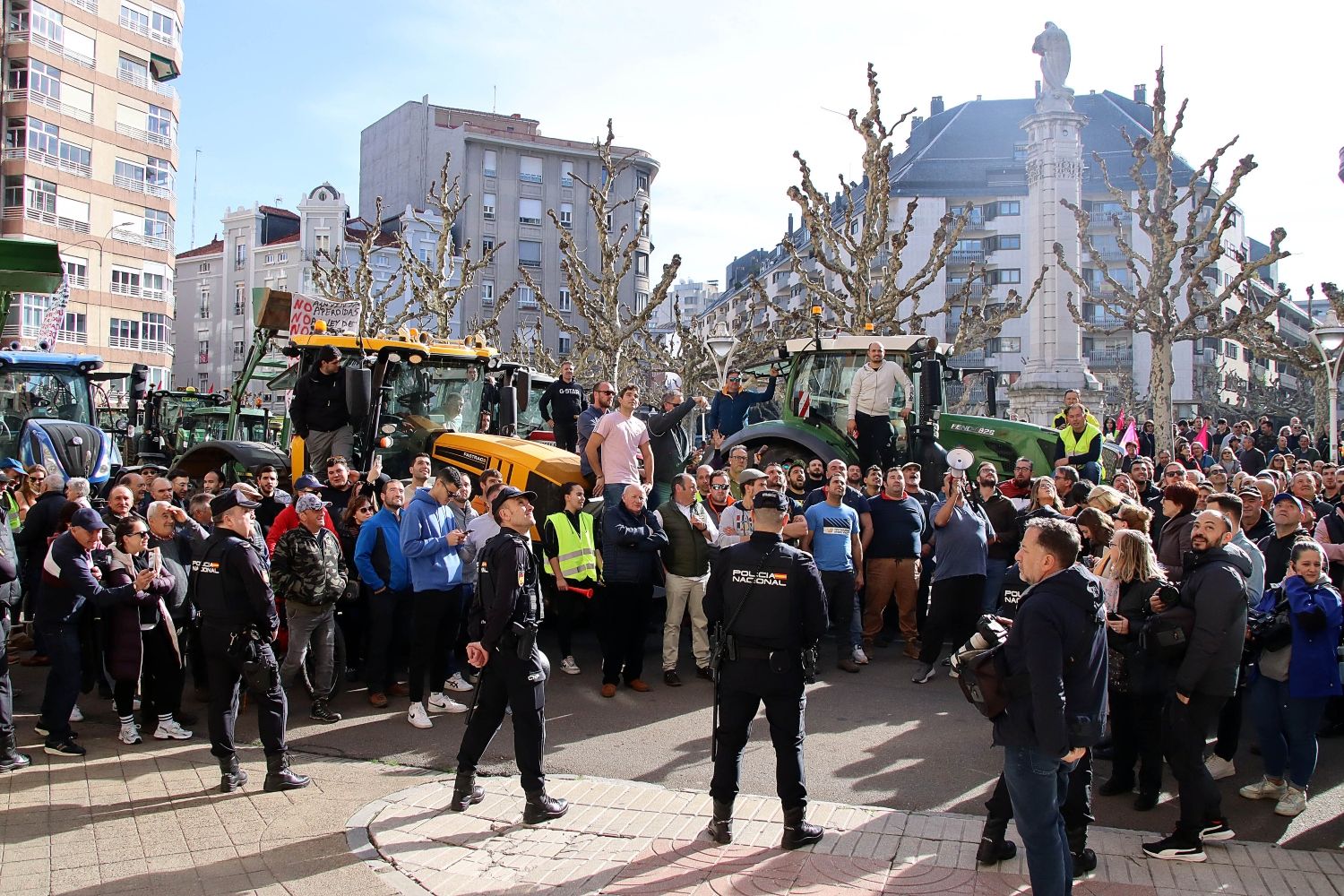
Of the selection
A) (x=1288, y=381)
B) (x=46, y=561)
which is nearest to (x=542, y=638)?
(x=46, y=561)

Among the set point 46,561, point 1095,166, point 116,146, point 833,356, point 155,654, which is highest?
point 1095,166

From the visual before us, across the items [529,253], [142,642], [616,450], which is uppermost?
[529,253]

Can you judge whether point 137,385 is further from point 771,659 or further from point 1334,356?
point 1334,356

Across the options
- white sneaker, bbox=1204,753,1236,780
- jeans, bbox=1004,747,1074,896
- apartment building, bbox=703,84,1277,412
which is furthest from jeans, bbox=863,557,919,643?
apartment building, bbox=703,84,1277,412

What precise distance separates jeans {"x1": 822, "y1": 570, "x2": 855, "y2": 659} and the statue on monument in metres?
36.0

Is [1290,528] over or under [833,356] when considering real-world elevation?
under

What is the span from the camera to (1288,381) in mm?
88375

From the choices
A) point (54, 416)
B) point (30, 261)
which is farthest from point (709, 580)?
point (54, 416)

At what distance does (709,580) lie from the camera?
19.5ft

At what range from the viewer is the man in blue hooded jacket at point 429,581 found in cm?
798

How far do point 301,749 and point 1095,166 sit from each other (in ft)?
245

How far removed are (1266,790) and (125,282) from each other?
47.1 meters

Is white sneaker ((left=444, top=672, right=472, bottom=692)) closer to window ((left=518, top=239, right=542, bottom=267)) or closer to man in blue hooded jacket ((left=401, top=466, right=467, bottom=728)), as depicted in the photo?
man in blue hooded jacket ((left=401, top=466, right=467, bottom=728))

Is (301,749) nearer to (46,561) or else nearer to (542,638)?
(46,561)
